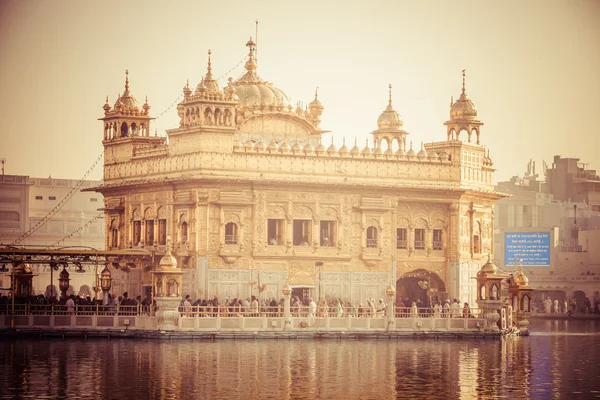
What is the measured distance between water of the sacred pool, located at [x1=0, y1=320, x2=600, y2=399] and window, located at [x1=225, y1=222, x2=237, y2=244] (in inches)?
260

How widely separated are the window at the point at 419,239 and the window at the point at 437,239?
21.2 inches

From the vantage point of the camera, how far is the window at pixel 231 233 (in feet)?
171

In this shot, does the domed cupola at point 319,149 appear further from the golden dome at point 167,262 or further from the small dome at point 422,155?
the golden dome at point 167,262

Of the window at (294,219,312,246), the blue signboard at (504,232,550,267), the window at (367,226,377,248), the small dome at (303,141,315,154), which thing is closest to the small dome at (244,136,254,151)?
the small dome at (303,141,315,154)

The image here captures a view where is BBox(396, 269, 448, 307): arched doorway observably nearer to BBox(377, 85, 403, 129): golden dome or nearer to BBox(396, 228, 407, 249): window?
BBox(396, 228, 407, 249): window

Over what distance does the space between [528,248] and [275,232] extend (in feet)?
110

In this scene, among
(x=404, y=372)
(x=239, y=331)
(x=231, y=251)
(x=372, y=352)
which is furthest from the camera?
(x=231, y=251)

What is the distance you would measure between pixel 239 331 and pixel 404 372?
956 cm

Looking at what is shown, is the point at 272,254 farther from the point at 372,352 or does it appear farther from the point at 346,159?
the point at 372,352

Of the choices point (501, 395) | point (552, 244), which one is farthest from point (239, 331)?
point (552, 244)

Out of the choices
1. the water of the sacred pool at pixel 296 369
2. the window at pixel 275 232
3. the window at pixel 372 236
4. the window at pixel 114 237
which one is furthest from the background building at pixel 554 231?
the water of the sacred pool at pixel 296 369

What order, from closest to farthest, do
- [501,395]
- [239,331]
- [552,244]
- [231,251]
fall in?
[501,395] → [239,331] → [231,251] → [552,244]

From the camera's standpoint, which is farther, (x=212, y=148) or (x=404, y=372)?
(x=212, y=148)

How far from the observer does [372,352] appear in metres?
44.0
